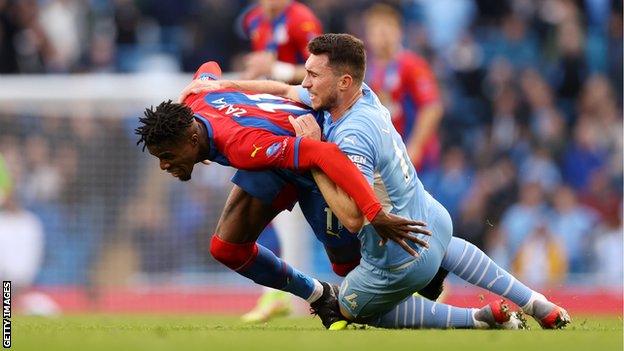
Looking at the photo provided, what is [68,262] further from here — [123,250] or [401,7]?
[401,7]

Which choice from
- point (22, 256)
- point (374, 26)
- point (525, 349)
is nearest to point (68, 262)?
point (22, 256)

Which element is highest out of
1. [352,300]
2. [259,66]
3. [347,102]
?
[347,102]

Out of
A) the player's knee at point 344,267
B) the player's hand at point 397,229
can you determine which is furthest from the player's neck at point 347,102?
the player's knee at point 344,267

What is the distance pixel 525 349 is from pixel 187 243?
8230mm

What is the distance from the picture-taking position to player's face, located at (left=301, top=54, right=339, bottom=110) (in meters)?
7.81

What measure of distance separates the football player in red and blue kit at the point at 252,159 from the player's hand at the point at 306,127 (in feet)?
0.19

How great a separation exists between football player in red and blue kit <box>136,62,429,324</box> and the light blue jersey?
121 millimetres

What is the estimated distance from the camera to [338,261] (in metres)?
8.41

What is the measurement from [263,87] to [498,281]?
6.11ft

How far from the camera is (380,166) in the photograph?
7613mm

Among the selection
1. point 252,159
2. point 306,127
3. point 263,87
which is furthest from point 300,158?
point 263,87

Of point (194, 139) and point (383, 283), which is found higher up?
point (194, 139)

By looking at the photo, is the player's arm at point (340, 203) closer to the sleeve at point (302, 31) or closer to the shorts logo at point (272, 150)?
the shorts logo at point (272, 150)

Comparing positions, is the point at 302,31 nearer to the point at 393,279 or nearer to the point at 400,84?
the point at 400,84
